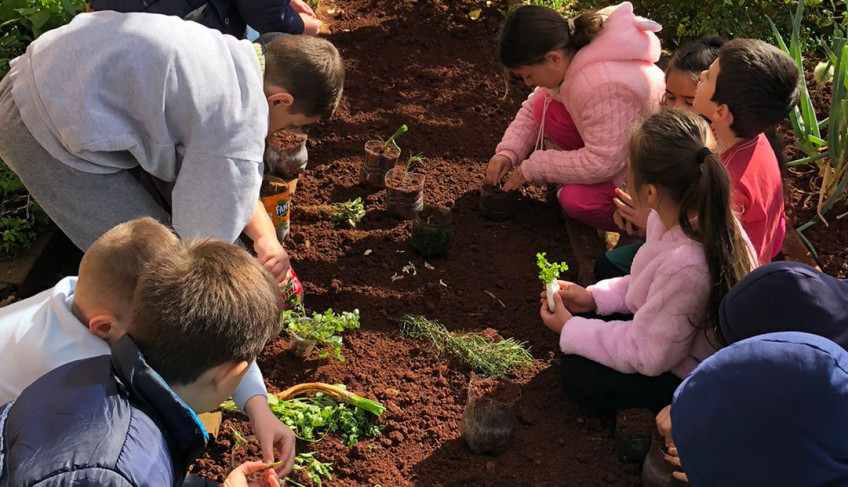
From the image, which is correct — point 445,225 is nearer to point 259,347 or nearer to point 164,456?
point 259,347

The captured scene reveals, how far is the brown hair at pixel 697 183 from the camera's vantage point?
297cm

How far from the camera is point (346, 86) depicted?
18.0ft

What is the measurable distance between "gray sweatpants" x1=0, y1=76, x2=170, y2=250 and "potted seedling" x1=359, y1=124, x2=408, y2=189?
1.54m

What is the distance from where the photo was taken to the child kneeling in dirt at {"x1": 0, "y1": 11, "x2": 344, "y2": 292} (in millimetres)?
2939

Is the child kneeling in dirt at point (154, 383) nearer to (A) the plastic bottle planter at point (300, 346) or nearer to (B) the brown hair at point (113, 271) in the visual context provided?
(B) the brown hair at point (113, 271)

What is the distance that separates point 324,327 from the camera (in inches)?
139

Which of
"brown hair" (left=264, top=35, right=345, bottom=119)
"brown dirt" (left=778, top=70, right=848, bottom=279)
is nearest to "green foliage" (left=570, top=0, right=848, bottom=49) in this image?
"brown dirt" (left=778, top=70, right=848, bottom=279)

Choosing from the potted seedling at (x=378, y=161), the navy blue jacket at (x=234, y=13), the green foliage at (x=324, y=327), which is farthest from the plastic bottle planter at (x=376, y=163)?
the green foliage at (x=324, y=327)

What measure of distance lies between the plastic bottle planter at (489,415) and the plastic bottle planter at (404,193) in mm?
1359

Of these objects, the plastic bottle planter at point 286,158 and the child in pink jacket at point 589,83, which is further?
the plastic bottle planter at point 286,158

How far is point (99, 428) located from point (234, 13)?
8.79 ft

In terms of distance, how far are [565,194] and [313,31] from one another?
164cm

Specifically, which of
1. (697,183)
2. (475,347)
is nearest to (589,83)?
(697,183)

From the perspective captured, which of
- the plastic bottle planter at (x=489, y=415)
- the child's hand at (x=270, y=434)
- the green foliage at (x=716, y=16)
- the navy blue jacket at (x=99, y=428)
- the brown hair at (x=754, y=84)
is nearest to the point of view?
the navy blue jacket at (x=99, y=428)
